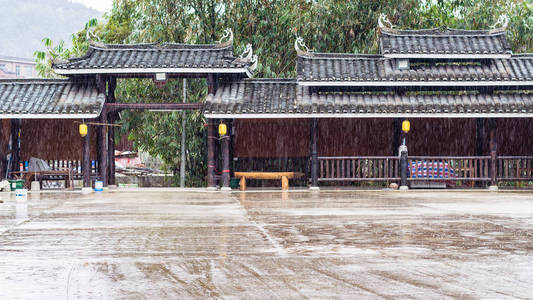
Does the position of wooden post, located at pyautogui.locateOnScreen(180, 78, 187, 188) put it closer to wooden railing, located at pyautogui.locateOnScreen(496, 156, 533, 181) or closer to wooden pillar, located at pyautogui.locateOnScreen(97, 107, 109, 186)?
wooden pillar, located at pyautogui.locateOnScreen(97, 107, 109, 186)

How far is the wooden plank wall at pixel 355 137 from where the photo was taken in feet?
58.1

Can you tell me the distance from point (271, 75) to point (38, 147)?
6.92 meters

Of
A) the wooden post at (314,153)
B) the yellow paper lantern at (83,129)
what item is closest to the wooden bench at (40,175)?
the yellow paper lantern at (83,129)

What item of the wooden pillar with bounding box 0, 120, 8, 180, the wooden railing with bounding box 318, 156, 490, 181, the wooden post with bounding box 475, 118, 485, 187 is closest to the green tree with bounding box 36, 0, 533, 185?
the wooden pillar with bounding box 0, 120, 8, 180

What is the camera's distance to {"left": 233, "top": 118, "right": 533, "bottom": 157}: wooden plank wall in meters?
17.7

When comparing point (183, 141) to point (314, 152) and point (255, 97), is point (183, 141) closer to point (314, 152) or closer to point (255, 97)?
point (255, 97)

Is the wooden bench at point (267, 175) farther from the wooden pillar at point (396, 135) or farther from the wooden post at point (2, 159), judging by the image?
the wooden post at point (2, 159)

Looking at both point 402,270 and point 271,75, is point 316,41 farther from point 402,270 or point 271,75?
point 402,270

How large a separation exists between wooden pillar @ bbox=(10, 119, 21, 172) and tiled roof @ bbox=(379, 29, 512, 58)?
937cm

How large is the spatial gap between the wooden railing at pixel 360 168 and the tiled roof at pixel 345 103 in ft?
4.27

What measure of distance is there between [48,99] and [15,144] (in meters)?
1.79

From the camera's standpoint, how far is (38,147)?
17703 mm

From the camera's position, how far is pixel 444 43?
17.5m

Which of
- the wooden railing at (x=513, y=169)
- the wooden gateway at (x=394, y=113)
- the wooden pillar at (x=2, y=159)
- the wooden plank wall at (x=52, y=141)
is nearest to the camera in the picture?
the wooden gateway at (x=394, y=113)
